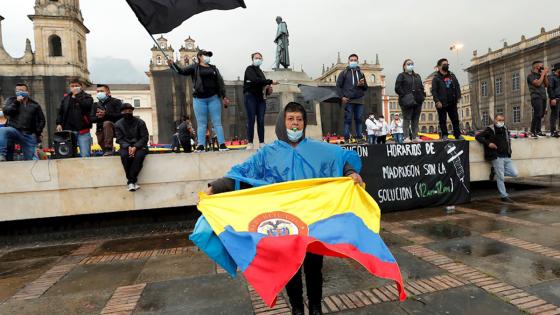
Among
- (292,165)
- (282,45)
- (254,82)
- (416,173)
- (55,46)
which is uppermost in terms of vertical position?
(55,46)

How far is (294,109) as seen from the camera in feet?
10.0

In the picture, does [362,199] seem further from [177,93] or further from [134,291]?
[177,93]

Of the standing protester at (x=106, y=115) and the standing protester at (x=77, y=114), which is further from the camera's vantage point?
the standing protester at (x=106, y=115)

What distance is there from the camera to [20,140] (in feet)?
22.6

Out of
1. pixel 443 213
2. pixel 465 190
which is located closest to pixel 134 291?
pixel 443 213

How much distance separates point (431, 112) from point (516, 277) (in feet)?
453

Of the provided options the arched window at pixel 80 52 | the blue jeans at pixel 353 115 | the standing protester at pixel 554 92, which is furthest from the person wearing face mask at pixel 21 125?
the arched window at pixel 80 52

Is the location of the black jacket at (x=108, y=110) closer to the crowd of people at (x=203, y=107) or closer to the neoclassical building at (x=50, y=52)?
the crowd of people at (x=203, y=107)

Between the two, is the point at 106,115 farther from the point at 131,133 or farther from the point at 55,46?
the point at 55,46

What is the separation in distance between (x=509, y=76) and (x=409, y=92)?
6108 centimetres

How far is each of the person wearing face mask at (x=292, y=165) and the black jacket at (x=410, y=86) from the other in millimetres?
6627

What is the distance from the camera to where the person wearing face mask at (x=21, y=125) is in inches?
263

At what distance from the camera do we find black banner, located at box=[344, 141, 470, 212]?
288 inches

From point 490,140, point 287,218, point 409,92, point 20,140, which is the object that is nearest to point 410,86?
point 409,92
